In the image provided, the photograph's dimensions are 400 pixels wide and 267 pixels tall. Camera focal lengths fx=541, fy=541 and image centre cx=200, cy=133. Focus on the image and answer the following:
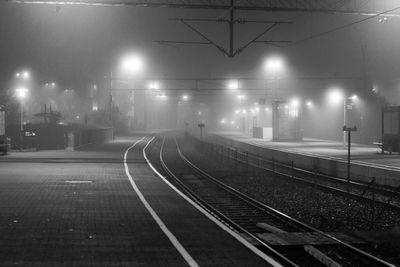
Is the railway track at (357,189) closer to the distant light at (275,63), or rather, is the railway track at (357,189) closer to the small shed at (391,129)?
the small shed at (391,129)

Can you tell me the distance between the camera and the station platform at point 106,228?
30.4 ft

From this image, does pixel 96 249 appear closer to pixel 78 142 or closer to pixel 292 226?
pixel 292 226

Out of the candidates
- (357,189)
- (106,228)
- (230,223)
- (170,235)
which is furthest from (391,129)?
(106,228)

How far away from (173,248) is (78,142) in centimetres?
3654

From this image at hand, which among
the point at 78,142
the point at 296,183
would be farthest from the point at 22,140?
the point at 296,183

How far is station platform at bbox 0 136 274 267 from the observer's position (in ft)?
30.4

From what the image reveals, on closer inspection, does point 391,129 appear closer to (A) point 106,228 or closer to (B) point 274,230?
(B) point 274,230

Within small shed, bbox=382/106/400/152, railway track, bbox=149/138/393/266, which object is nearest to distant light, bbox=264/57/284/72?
small shed, bbox=382/106/400/152

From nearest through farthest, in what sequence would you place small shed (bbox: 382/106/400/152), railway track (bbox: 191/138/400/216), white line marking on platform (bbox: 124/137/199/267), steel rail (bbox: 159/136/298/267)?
white line marking on platform (bbox: 124/137/199/267), steel rail (bbox: 159/136/298/267), railway track (bbox: 191/138/400/216), small shed (bbox: 382/106/400/152)

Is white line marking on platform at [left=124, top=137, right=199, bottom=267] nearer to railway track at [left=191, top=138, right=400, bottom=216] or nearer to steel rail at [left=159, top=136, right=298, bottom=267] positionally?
steel rail at [left=159, top=136, right=298, bottom=267]

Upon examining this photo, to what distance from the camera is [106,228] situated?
471 inches

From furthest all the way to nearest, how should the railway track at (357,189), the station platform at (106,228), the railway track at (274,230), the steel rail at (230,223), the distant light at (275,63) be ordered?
1. the distant light at (275,63)
2. the railway track at (357,189)
3. the railway track at (274,230)
4. the steel rail at (230,223)
5. the station platform at (106,228)

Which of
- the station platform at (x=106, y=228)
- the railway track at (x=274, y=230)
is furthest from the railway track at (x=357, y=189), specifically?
the station platform at (x=106, y=228)

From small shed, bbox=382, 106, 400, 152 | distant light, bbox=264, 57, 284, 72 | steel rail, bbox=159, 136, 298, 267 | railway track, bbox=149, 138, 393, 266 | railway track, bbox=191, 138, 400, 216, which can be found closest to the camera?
steel rail, bbox=159, 136, 298, 267
